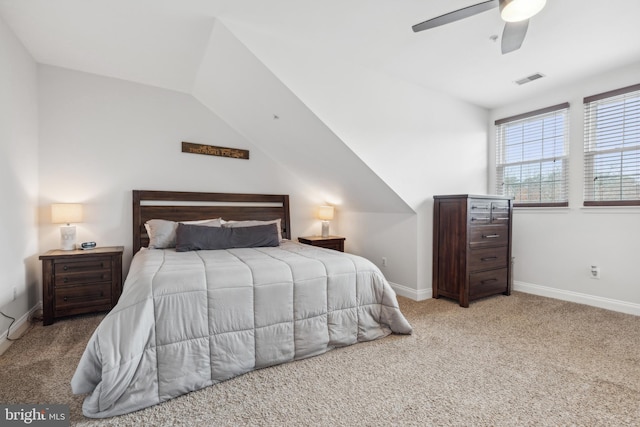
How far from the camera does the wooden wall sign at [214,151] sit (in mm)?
3799

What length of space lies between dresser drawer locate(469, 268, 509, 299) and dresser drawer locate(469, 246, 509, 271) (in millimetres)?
68

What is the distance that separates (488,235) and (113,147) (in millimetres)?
4437

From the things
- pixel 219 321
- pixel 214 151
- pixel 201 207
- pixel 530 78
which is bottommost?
pixel 219 321

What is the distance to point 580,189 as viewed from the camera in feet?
11.1

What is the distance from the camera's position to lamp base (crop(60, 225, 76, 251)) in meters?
3.01

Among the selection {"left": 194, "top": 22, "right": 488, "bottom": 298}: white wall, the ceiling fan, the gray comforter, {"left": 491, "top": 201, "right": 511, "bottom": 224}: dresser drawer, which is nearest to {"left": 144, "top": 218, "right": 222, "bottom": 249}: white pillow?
the gray comforter

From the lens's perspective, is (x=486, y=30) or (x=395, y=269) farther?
(x=395, y=269)

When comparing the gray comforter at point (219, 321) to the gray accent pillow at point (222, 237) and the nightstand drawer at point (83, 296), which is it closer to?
the gray accent pillow at point (222, 237)

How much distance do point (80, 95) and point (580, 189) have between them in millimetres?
5624

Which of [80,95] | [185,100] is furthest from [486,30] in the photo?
[80,95]

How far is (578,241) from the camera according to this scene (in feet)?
11.1

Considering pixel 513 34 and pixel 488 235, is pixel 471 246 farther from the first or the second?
pixel 513 34

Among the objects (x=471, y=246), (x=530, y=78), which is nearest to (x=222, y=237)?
(x=471, y=246)

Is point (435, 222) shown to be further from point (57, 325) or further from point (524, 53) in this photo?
point (57, 325)
